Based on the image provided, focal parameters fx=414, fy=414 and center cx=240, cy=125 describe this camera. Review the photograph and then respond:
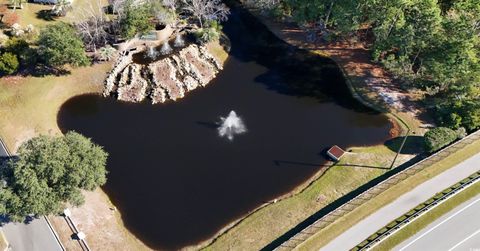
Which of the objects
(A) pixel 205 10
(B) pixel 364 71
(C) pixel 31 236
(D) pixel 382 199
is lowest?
(C) pixel 31 236

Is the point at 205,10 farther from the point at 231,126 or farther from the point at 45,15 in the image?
the point at 45,15

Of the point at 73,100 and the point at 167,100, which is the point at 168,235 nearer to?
the point at 167,100

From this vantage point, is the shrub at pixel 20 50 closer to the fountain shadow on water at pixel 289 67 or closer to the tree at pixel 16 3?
the tree at pixel 16 3

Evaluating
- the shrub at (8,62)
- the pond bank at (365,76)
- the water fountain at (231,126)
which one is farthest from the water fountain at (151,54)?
the pond bank at (365,76)

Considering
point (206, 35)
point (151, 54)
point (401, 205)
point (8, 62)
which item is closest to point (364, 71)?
point (401, 205)

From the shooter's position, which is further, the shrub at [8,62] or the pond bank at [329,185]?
the shrub at [8,62]

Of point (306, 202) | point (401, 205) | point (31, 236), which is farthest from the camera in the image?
point (306, 202)

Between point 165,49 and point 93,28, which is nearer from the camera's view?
point 93,28
